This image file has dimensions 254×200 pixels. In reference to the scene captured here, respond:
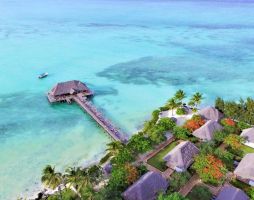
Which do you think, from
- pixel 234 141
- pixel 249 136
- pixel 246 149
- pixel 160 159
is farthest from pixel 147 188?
pixel 249 136

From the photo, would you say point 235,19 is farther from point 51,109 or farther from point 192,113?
point 51,109

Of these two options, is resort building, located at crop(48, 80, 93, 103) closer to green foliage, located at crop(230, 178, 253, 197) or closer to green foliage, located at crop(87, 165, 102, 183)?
green foliage, located at crop(87, 165, 102, 183)

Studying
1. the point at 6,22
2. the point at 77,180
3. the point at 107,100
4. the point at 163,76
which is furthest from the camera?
the point at 6,22

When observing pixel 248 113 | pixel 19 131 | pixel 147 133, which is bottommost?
pixel 19 131

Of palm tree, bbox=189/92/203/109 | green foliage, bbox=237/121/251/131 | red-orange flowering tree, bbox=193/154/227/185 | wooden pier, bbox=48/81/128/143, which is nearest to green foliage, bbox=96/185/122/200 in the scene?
red-orange flowering tree, bbox=193/154/227/185

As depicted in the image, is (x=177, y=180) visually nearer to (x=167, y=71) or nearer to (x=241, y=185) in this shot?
(x=241, y=185)

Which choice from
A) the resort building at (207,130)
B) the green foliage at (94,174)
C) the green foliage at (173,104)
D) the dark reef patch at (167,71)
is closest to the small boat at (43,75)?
the dark reef patch at (167,71)

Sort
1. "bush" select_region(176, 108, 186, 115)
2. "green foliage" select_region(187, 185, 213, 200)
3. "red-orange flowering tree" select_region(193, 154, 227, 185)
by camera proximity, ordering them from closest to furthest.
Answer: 1. "green foliage" select_region(187, 185, 213, 200)
2. "red-orange flowering tree" select_region(193, 154, 227, 185)
3. "bush" select_region(176, 108, 186, 115)

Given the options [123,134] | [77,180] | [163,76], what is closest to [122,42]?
[163,76]
